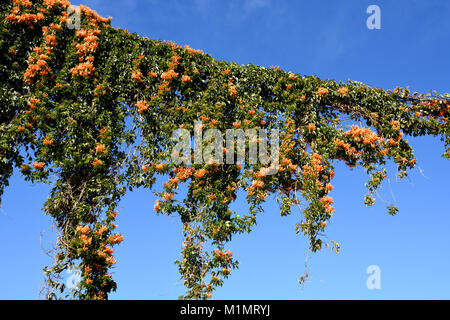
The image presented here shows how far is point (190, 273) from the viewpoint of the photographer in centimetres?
793

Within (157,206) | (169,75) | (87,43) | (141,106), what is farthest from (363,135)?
(87,43)

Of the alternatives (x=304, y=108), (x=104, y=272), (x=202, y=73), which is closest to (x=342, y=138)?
(x=304, y=108)

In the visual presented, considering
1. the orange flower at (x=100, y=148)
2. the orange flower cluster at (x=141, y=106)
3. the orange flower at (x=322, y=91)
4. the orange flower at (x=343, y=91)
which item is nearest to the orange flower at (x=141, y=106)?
the orange flower cluster at (x=141, y=106)

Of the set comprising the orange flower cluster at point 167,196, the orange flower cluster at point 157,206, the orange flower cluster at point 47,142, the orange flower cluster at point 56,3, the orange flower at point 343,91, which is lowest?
the orange flower cluster at point 157,206

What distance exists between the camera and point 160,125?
9016 mm

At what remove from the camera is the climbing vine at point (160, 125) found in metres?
7.97

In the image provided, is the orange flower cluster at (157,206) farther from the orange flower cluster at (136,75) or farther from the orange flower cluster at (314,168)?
the orange flower cluster at (314,168)

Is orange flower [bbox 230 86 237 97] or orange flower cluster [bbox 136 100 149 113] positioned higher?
orange flower [bbox 230 86 237 97]

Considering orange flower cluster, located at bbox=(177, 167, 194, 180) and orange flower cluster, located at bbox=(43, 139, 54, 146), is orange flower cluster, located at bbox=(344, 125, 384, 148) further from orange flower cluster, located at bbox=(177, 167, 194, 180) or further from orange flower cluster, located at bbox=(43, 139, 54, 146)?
orange flower cluster, located at bbox=(43, 139, 54, 146)

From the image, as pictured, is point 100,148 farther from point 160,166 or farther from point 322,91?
point 322,91

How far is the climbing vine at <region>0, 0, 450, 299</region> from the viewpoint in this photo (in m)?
7.97

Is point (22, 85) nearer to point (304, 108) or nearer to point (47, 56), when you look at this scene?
point (47, 56)

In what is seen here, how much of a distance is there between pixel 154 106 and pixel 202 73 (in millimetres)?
1650

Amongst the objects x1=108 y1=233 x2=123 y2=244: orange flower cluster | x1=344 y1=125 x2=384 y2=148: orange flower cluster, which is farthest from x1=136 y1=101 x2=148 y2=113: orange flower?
x1=344 y1=125 x2=384 y2=148: orange flower cluster
